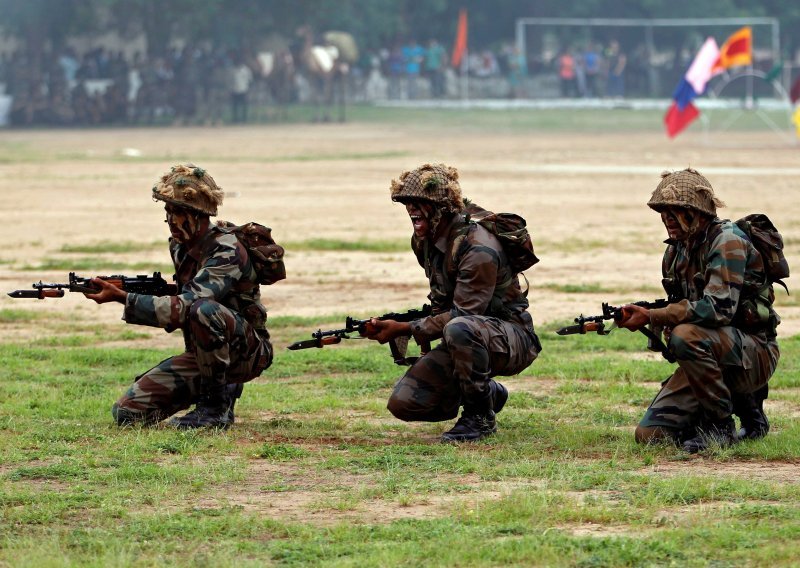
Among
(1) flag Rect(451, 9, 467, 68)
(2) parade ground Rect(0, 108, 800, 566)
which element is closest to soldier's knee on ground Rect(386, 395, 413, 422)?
(2) parade ground Rect(0, 108, 800, 566)

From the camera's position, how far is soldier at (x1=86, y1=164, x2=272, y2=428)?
25.8 feet

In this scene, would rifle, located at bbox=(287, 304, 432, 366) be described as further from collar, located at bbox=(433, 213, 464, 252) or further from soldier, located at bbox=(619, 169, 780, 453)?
soldier, located at bbox=(619, 169, 780, 453)

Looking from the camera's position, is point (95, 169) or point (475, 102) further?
point (475, 102)

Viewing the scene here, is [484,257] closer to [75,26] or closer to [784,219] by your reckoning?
[784,219]

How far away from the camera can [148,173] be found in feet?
92.7

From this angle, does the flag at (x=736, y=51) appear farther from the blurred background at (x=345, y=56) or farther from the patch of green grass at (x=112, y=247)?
the patch of green grass at (x=112, y=247)

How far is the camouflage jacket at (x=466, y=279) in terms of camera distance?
775cm

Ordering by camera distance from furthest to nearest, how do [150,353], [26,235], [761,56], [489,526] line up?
[761,56] → [26,235] → [150,353] → [489,526]

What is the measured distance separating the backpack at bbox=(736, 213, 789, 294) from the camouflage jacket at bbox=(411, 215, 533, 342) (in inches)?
44.9

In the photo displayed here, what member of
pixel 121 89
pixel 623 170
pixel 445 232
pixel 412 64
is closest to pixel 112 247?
pixel 445 232

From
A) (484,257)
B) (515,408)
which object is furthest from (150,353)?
(484,257)

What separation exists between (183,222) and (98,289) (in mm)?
530

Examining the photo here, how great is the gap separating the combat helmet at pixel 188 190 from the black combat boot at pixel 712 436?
99.9 inches

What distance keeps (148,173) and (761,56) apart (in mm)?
42013
